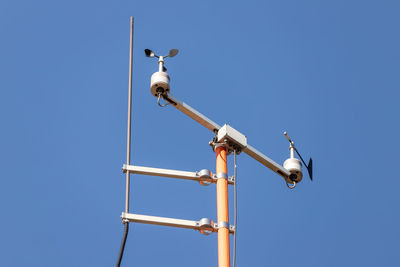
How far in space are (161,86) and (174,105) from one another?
42 cm

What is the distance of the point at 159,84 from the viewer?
14.6 metres

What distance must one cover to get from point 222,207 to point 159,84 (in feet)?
8.21

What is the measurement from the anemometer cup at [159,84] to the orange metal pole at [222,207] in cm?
139

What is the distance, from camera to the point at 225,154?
14.7m

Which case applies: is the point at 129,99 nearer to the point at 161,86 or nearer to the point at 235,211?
the point at 161,86

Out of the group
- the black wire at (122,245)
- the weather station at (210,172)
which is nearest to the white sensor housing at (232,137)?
the weather station at (210,172)

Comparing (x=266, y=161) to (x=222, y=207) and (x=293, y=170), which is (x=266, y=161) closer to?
(x=293, y=170)

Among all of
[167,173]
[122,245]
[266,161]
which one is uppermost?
[266,161]

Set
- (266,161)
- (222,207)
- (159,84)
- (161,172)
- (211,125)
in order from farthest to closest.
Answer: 1. (266,161)
2. (211,125)
3. (159,84)
4. (161,172)
5. (222,207)

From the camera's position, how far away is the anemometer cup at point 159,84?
14617mm

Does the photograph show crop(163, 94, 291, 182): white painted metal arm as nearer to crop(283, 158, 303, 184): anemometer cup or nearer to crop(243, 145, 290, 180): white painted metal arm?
crop(243, 145, 290, 180): white painted metal arm

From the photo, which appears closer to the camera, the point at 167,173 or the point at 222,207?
the point at 222,207

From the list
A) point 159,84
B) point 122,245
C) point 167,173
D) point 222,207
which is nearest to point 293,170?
point 222,207

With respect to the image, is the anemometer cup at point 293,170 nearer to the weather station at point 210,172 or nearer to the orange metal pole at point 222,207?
the weather station at point 210,172
